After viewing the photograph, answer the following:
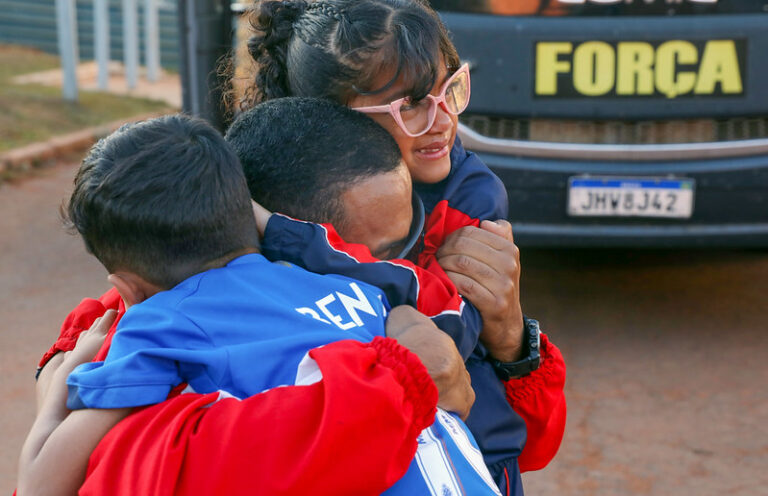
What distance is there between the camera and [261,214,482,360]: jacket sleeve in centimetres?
137

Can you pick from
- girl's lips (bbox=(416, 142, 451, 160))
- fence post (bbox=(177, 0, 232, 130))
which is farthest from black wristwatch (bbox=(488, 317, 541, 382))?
fence post (bbox=(177, 0, 232, 130))

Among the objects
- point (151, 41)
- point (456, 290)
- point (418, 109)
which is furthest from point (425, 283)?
point (151, 41)

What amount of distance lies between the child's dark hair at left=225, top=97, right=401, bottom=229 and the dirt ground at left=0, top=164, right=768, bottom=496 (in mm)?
1840

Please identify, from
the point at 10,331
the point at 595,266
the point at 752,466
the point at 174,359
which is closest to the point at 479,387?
the point at 174,359

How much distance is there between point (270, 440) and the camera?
116 cm

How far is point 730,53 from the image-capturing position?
3.73m

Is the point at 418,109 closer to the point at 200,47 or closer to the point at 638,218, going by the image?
the point at 638,218

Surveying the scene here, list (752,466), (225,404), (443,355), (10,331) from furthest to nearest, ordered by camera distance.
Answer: (10,331) → (752,466) → (443,355) → (225,404)

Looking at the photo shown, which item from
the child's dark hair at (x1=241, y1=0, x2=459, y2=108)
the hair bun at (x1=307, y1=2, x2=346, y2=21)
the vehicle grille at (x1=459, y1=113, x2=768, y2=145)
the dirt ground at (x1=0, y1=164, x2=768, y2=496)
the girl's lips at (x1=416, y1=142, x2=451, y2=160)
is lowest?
the dirt ground at (x1=0, y1=164, x2=768, y2=496)

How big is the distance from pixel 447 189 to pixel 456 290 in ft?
0.83

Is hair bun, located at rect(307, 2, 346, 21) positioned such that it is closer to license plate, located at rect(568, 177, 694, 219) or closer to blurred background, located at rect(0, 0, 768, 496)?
blurred background, located at rect(0, 0, 768, 496)

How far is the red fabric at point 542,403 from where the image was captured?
1.67 m

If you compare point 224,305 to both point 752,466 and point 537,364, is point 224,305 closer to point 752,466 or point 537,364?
point 537,364

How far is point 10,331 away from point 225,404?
354 centimetres
